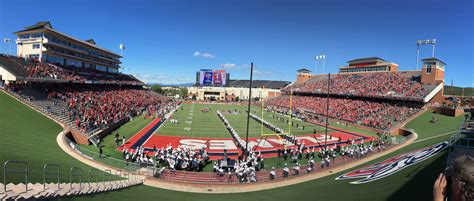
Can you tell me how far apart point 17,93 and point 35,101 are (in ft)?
5.15

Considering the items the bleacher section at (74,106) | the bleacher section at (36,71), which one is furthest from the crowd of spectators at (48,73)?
the bleacher section at (74,106)

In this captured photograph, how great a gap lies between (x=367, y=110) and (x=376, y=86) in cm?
1002

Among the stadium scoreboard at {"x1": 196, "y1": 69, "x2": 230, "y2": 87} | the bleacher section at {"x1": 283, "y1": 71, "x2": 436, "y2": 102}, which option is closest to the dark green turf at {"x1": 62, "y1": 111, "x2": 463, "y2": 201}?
the bleacher section at {"x1": 283, "y1": 71, "x2": 436, "y2": 102}

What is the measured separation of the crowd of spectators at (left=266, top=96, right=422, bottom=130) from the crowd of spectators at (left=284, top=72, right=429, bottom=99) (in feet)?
5.77

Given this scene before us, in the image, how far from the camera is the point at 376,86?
53.9 meters

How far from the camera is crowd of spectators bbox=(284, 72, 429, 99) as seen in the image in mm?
46750

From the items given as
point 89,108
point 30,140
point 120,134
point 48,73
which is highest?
point 48,73

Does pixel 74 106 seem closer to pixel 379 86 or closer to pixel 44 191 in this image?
pixel 44 191

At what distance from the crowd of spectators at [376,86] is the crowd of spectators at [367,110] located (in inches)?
69.3

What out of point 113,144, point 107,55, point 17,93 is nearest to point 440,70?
point 113,144

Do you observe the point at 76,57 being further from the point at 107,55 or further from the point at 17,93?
the point at 17,93

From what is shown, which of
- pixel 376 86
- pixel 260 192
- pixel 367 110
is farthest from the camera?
pixel 376 86

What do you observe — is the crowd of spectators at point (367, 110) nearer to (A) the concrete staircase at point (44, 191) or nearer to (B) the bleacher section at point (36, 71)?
(A) the concrete staircase at point (44, 191)

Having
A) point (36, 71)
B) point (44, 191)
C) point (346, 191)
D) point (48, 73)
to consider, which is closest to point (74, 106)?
point (36, 71)
